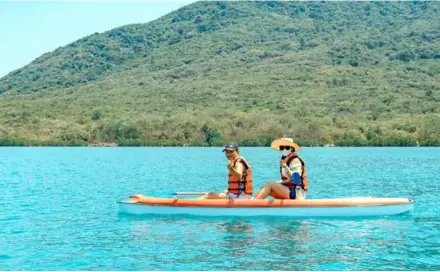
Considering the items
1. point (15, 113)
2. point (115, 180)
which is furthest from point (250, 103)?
point (115, 180)

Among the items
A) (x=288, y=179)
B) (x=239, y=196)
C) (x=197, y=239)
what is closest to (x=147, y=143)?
(x=239, y=196)

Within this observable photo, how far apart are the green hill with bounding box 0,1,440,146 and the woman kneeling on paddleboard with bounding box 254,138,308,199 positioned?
7681 centimetres

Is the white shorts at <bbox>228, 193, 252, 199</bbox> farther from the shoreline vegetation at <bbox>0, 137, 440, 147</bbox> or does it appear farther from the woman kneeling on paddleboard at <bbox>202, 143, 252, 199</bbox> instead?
the shoreline vegetation at <bbox>0, 137, 440, 147</bbox>

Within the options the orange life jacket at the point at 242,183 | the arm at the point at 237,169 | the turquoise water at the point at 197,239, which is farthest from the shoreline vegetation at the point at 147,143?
the arm at the point at 237,169

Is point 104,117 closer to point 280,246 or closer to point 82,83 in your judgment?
point 82,83

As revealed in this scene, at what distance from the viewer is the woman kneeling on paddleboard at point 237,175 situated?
1898cm

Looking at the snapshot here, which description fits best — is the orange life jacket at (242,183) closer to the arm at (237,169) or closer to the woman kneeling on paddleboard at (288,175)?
the arm at (237,169)

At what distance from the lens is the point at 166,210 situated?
2014 centimetres

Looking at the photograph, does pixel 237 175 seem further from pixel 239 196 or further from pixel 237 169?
pixel 239 196

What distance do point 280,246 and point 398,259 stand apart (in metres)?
2.79

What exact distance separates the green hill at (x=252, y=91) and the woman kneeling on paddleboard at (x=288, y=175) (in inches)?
3024

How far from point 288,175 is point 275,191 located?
2.64ft

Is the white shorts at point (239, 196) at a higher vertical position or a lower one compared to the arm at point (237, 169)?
lower

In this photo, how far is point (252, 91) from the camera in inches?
5089
